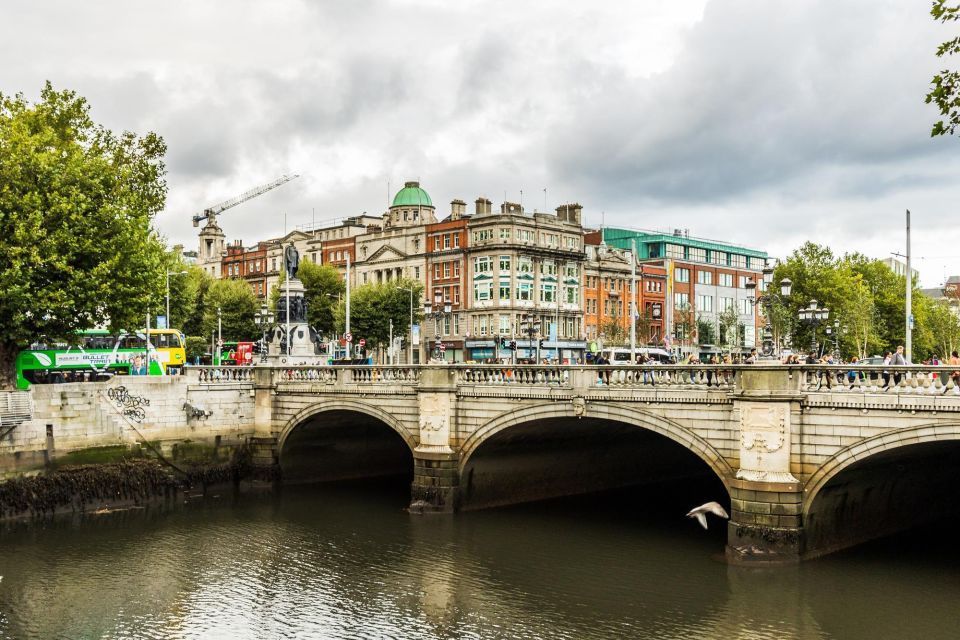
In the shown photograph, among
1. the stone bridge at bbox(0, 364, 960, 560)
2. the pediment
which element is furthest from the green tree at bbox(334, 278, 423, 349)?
the stone bridge at bbox(0, 364, 960, 560)

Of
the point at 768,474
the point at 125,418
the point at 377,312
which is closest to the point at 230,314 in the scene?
the point at 377,312

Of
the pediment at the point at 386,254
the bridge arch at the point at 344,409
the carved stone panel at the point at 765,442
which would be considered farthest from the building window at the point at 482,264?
the carved stone panel at the point at 765,442

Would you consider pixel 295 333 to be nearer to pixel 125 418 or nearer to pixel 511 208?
pixel 125 418

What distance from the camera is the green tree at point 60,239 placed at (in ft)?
126

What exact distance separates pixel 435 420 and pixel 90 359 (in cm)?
2428

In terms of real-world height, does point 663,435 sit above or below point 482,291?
below

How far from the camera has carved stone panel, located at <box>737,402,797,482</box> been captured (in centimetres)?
2777

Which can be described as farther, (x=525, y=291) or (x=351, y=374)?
(x=525, y=291)

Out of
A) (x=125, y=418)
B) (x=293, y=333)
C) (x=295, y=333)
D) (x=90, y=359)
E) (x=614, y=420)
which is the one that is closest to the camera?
(x=614, y=420)

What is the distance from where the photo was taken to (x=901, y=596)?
26.6 m

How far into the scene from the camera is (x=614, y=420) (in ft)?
108

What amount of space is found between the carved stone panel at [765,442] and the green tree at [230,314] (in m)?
69.0

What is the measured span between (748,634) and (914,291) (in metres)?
87.9

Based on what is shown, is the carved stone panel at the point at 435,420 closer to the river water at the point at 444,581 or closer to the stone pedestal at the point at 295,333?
the river water at the point at 444,581
